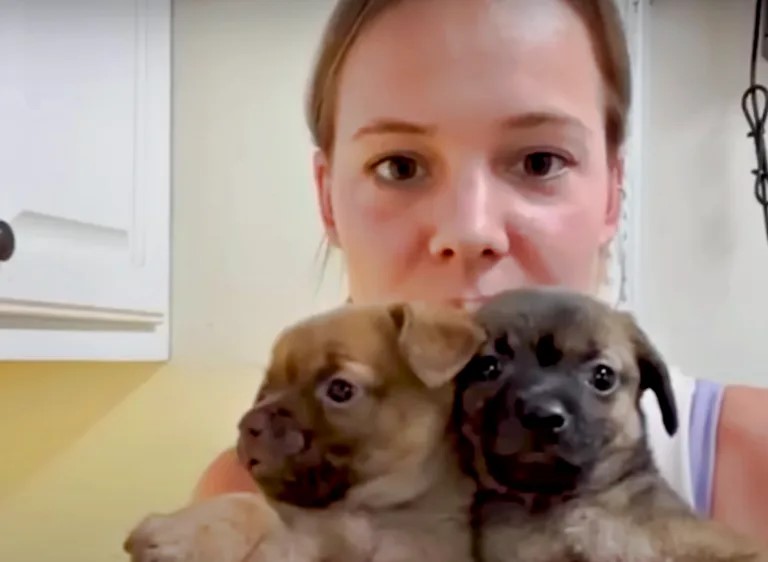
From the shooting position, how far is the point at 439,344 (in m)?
0.36

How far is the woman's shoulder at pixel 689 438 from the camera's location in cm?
42

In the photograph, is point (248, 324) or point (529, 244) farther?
point (248, 324)

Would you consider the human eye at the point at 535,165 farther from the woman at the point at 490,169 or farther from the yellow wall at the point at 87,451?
the yellow wall at the point at 87,451

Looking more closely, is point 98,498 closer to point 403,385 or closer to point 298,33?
point 298,33

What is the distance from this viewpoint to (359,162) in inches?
20.0

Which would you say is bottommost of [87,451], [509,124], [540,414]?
[87,451]

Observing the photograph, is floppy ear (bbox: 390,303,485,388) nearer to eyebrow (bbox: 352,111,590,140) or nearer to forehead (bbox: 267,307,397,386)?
forehead (bbox: 267,307,397,386)

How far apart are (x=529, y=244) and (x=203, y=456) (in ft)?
1.58

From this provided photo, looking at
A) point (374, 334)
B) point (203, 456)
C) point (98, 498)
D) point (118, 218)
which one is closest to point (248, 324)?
point (203, 456)

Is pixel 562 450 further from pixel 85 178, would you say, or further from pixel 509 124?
pixel 85 178

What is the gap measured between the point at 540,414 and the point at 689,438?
0.18 meters

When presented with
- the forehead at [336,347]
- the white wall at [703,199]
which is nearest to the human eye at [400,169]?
the forehead at [336,347]

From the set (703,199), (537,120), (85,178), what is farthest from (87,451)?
(537,120)

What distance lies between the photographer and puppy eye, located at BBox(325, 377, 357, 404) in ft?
1.22
